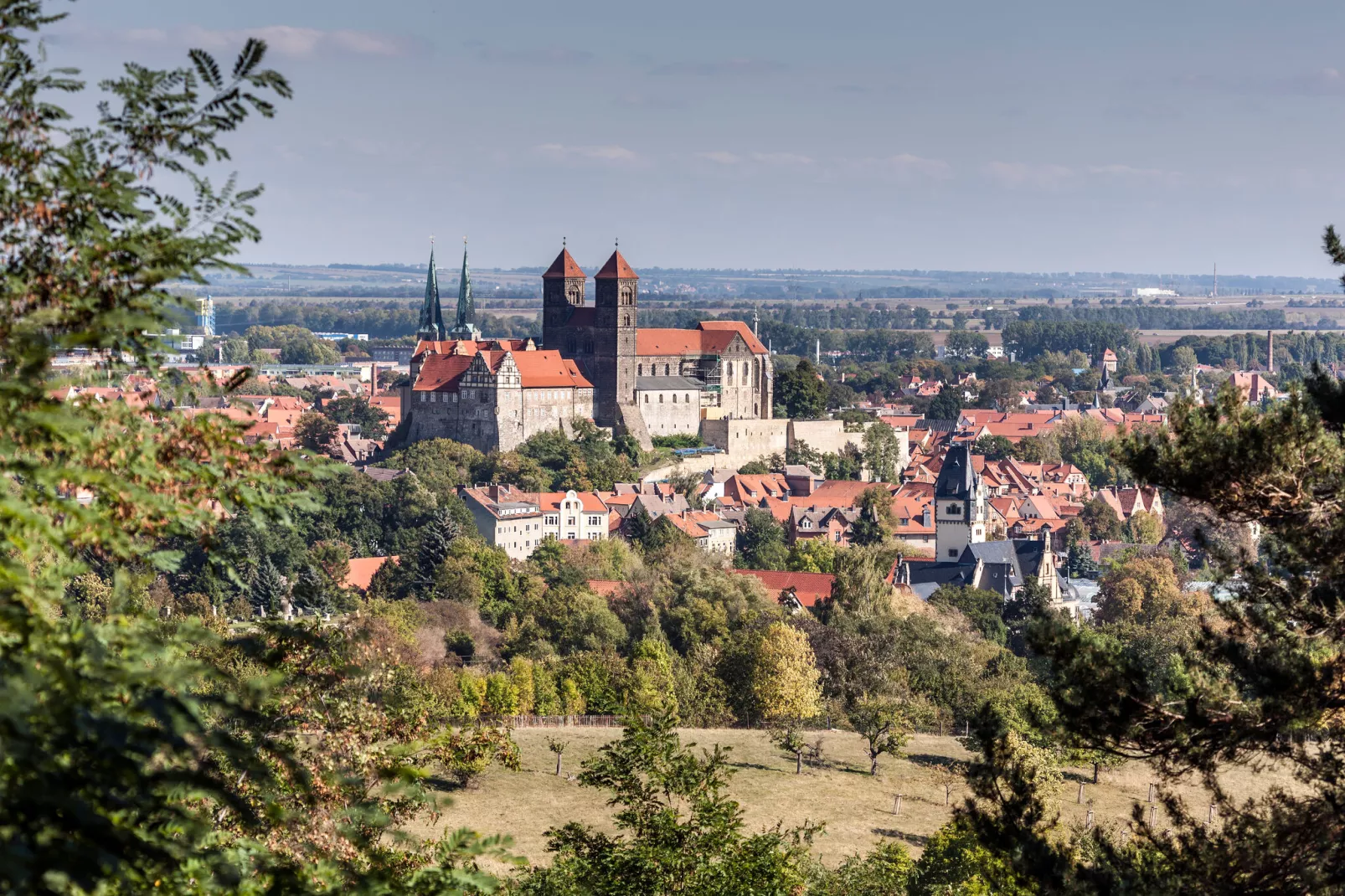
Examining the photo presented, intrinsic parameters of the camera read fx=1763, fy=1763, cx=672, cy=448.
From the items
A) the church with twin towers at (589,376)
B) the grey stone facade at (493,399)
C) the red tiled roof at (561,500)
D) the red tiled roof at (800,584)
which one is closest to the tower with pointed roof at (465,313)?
the church with twin towers at (589,376)

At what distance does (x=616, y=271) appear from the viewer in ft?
251

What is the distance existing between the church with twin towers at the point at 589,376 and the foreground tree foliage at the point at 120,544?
6344 cm

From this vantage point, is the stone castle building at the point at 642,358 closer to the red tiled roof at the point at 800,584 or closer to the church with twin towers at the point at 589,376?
the church with twin towers at the point at 589,376

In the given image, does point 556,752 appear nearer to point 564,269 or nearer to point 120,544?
point 120,544

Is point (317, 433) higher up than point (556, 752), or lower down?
higher up

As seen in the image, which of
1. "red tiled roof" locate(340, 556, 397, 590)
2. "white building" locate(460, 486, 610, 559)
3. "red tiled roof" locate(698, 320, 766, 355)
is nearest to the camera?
"red tiled roof" locate(340, 556, 397, 590)

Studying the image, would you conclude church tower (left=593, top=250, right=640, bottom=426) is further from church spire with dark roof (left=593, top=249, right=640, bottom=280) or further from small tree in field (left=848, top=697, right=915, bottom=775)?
small tree in field (left=848, top=697, right=915, bottom=775)

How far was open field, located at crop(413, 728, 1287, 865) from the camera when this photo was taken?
2906 cm

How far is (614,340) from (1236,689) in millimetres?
65305

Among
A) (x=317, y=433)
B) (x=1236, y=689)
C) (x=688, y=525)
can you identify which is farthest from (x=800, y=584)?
(x=1236, y=689)

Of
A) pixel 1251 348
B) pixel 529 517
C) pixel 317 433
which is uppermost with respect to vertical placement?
pixel 317 433

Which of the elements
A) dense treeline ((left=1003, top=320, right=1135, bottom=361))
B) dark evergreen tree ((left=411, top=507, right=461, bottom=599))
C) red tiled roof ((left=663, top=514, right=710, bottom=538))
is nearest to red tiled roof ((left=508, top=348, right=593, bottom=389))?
red tiled roof ((left=663, top=514, right=710, bottom=538))

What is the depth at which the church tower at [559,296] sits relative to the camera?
77.6 m

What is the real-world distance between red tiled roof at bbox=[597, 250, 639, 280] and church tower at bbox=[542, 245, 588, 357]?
126cm
